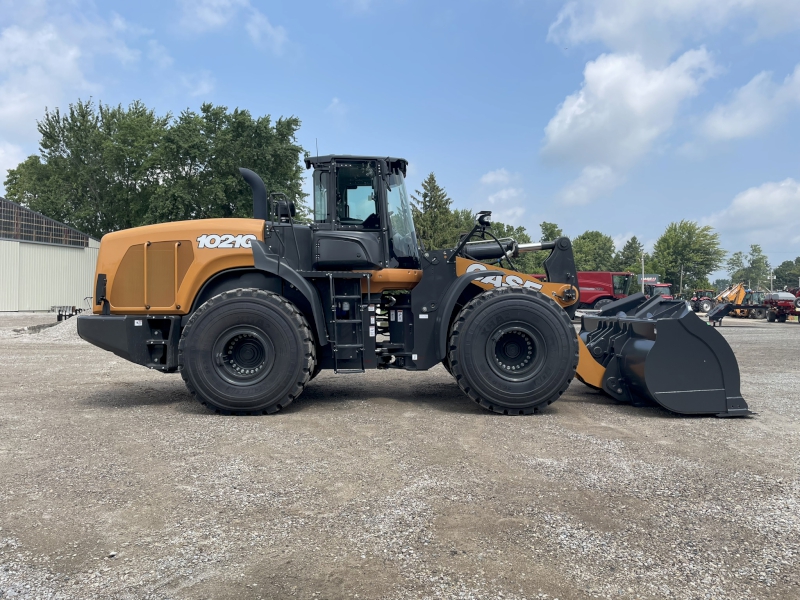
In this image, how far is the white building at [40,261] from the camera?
37125 millimetres

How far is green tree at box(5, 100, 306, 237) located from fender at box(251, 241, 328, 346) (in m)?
25.3

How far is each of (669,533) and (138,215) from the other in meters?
43.0

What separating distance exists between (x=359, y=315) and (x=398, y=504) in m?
3.40

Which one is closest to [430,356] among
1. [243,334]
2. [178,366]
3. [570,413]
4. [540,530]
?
[570,413]

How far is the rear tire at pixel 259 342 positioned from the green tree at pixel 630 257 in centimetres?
8305

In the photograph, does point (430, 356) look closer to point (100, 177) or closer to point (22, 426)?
point (22, 426)

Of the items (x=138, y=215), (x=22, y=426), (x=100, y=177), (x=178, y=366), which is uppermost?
(x=100, y=177)

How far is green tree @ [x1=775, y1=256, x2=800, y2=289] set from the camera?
123406 mm

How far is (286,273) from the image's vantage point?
6.77m

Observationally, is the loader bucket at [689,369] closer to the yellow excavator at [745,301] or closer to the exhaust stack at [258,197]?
the exhaust stack at [258,197]

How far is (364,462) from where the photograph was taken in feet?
15.4

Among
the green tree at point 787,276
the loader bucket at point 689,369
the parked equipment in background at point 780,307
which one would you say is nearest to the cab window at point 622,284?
the parked equipment in background at point 780,307

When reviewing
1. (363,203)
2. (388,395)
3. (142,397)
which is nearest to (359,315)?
(363,203)

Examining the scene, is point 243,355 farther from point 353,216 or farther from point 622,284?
point 622,284
